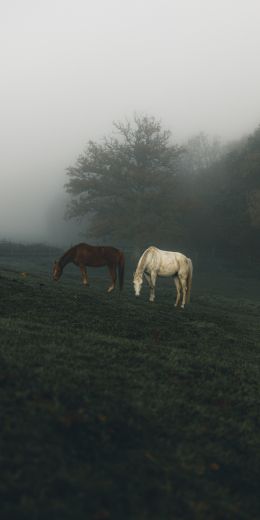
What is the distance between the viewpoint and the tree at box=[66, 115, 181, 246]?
147 ft

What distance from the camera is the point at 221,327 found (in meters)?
16.4

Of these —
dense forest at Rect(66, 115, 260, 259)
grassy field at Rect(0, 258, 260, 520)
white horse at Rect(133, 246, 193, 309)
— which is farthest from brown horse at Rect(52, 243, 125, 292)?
dense forest at Rect(66, 115, 260, 259)

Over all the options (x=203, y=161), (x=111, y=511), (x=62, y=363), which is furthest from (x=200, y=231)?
(x=111, y=511)

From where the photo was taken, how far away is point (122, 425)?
646cm

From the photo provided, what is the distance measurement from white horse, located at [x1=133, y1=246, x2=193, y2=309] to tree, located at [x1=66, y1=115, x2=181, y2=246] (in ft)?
81.8

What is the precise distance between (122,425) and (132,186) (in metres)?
41.5

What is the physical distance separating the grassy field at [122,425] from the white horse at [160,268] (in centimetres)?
634

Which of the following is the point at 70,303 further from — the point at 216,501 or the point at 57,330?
the point at 216,501

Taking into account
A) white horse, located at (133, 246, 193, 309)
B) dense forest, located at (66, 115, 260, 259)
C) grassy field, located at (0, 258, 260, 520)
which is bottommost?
grassy field, located at (0, 258, 260, 520)

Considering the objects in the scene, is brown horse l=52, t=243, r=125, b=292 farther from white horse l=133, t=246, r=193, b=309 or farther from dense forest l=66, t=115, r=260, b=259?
dense forest l=66, t=115, r=260, b=259

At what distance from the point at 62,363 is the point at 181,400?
245 cm

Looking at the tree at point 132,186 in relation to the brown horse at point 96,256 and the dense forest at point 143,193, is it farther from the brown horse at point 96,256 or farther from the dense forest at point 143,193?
the brown horse at point 96,256

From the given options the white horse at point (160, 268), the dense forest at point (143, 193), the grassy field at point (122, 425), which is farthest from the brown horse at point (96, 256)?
the dense forest at point (143, 193)

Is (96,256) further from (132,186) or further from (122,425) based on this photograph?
(132,186)
